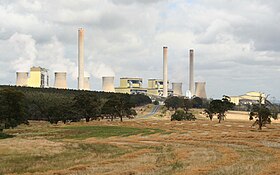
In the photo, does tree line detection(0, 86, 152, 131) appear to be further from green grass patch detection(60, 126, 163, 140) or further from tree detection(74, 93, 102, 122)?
green grass patch detection(60, 126, 163, 140)

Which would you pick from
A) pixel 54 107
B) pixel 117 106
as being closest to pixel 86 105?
pixel 117 106

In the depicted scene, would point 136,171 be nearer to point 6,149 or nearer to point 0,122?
point 6,149

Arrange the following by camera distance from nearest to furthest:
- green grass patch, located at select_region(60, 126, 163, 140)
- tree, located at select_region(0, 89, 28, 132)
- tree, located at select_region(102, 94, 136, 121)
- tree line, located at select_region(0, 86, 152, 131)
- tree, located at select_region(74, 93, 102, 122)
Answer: green grass patch, located at select_region(60, 126, 163, 140)
tree, located at select_region(0, 89, 28, 132)
tree line, located at select_region(0, 86, 152, 131)
tree, located at select_region(102, 94, 136, 121)
tree, located at select_region(74, 93, 102, 122)

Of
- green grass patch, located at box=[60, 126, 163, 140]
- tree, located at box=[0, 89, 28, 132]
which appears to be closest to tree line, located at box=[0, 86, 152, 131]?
tree, located at box=[0, 89, 28, 132]

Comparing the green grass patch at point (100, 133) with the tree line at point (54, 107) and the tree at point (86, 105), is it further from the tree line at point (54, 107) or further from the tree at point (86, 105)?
the tree at point (86, 105)

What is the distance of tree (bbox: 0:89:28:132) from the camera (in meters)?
101

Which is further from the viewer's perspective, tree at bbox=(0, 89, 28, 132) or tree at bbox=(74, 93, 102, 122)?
tree at bbox=(74, 93, 102, 122)

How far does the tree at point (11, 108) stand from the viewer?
3969 inches

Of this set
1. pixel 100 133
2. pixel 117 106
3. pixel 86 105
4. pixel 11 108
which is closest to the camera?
pixel 100 133

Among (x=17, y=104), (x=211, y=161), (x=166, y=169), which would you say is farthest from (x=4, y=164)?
(x=17, y=104)

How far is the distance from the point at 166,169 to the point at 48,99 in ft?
433

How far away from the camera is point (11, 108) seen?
335 feet

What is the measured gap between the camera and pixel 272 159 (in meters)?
35.3

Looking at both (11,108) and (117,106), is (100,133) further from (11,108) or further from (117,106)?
(117,106)
